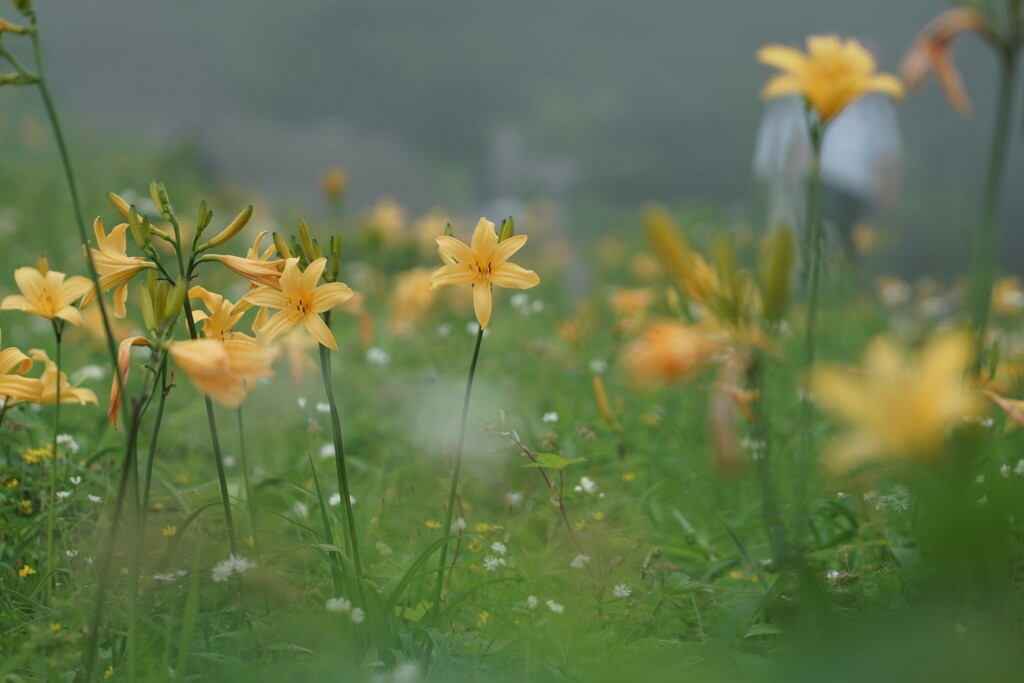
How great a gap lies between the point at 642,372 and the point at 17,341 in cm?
272

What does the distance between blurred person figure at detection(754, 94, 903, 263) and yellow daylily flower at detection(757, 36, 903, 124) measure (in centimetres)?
372

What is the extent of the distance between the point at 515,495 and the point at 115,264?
841 mm

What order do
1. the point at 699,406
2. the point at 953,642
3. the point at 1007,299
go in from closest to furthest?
1. the point at 953,642
2. the point at 699,406
3. the point at 1007,299

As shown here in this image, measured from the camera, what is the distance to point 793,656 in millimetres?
574

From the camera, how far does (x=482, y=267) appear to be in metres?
1.13

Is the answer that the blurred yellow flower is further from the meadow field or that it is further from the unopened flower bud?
the unopened flower bud

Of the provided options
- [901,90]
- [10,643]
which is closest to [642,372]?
[901,90]

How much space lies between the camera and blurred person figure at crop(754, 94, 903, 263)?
5508 mm

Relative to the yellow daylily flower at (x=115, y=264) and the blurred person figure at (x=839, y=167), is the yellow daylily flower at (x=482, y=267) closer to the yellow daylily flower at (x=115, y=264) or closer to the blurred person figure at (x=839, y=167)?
the yellow daylily flower at (x=115, y=264)

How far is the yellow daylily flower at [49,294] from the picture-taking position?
1.17 metres

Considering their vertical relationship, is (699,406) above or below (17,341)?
below

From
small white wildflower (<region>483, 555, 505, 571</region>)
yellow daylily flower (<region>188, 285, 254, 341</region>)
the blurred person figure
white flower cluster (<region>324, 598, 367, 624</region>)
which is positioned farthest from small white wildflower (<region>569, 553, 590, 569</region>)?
the blurred person figure

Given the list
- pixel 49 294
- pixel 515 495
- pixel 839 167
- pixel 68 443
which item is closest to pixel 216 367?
pixel 49 294

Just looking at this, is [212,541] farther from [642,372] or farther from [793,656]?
[793,656]
